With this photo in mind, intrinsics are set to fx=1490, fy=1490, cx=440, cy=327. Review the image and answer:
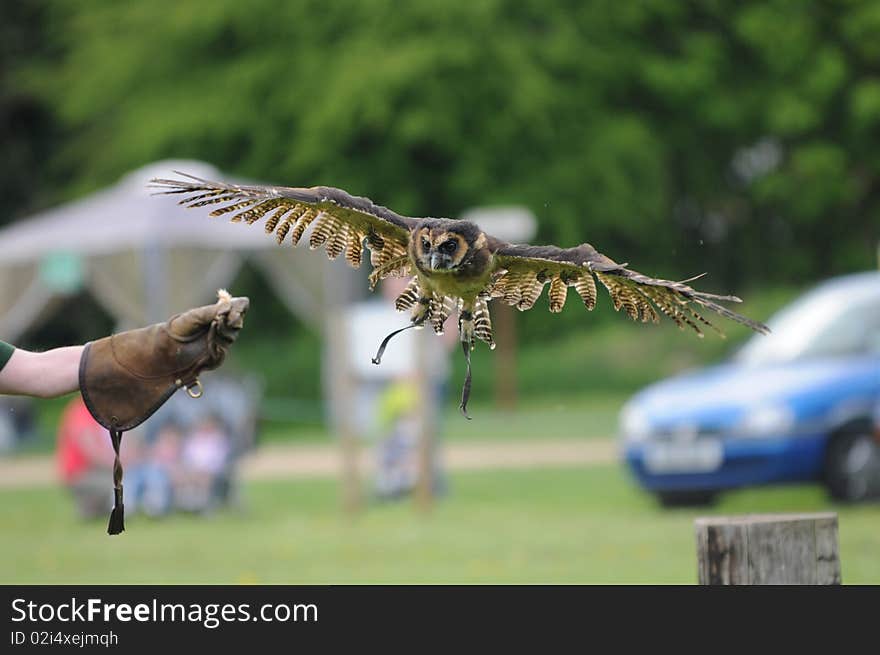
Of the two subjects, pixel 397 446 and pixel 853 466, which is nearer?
pixel 853 466

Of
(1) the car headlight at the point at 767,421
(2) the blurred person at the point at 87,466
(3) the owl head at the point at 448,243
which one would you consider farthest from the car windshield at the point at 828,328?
(3) the owl head at the point at 448,243

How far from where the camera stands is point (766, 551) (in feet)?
13.3

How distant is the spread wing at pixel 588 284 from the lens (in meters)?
3.94

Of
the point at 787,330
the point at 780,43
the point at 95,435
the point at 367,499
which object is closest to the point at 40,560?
the point at 95,435

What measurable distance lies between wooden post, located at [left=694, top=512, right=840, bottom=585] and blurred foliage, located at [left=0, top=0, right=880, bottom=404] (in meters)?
21.9

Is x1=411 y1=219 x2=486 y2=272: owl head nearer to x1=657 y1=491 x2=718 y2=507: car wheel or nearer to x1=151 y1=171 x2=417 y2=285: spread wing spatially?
x1=151 y1=171 x2=417 y2=285: spread wing

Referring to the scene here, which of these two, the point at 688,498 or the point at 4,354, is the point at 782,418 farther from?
the point at 4,354

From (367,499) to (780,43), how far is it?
16500mm

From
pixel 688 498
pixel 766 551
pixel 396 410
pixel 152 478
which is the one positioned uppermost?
pixel 396 410

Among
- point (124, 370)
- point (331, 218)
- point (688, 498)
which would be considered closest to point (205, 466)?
point (688, 498)

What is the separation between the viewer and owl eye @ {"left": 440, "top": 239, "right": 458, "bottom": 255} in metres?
4.29

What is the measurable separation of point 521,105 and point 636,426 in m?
15.5

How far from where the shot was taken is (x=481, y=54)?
26.3 m
